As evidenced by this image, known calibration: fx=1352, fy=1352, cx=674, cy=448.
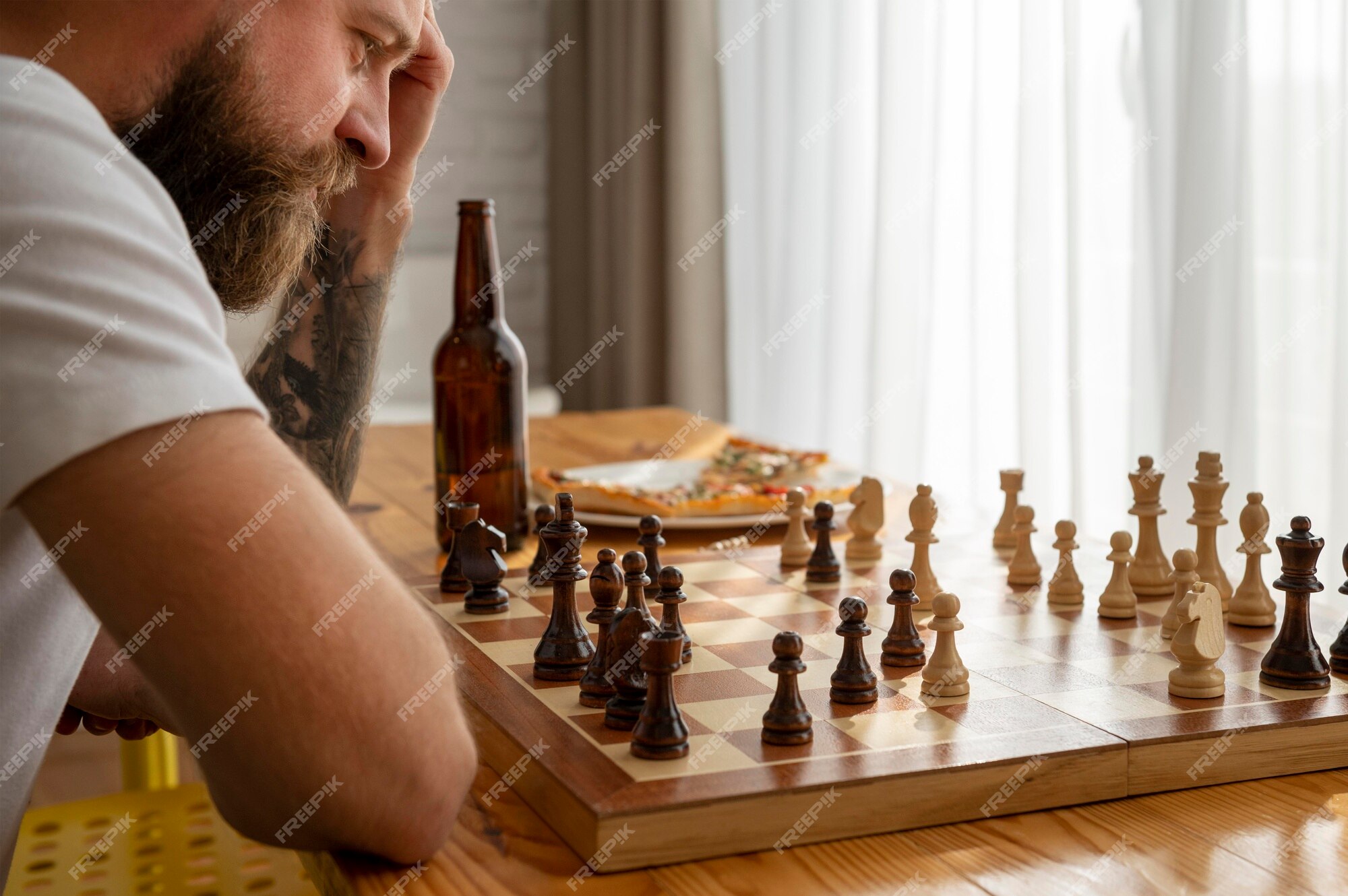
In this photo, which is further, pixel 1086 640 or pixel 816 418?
pixel 816 418

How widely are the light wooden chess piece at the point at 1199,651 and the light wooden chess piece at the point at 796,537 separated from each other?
1.65 ft

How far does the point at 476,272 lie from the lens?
5.14ft

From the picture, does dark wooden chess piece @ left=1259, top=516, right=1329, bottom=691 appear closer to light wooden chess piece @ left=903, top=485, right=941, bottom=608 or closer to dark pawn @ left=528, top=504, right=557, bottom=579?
light wooden chess piece @ left=903, top=485, right=941, bottom=608

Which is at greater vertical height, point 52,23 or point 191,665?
point 52,23

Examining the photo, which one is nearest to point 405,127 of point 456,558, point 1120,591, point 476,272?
point 476,272

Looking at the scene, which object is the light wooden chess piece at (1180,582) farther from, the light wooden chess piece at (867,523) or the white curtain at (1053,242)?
the white curtain at (1053,242)

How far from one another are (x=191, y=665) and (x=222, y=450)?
119mm

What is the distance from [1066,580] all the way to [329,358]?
2.76 ft

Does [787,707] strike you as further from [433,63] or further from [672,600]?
[433,63]

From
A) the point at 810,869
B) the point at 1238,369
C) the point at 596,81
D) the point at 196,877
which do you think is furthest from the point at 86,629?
the point at 596,81

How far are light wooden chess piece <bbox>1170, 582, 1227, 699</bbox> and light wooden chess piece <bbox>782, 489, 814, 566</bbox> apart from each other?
50cm

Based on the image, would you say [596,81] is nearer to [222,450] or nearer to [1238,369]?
[1238,369]

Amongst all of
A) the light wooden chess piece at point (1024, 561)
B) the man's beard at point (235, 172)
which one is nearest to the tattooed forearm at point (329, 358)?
the man's beard at point (235, 172)

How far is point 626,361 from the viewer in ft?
15.2
